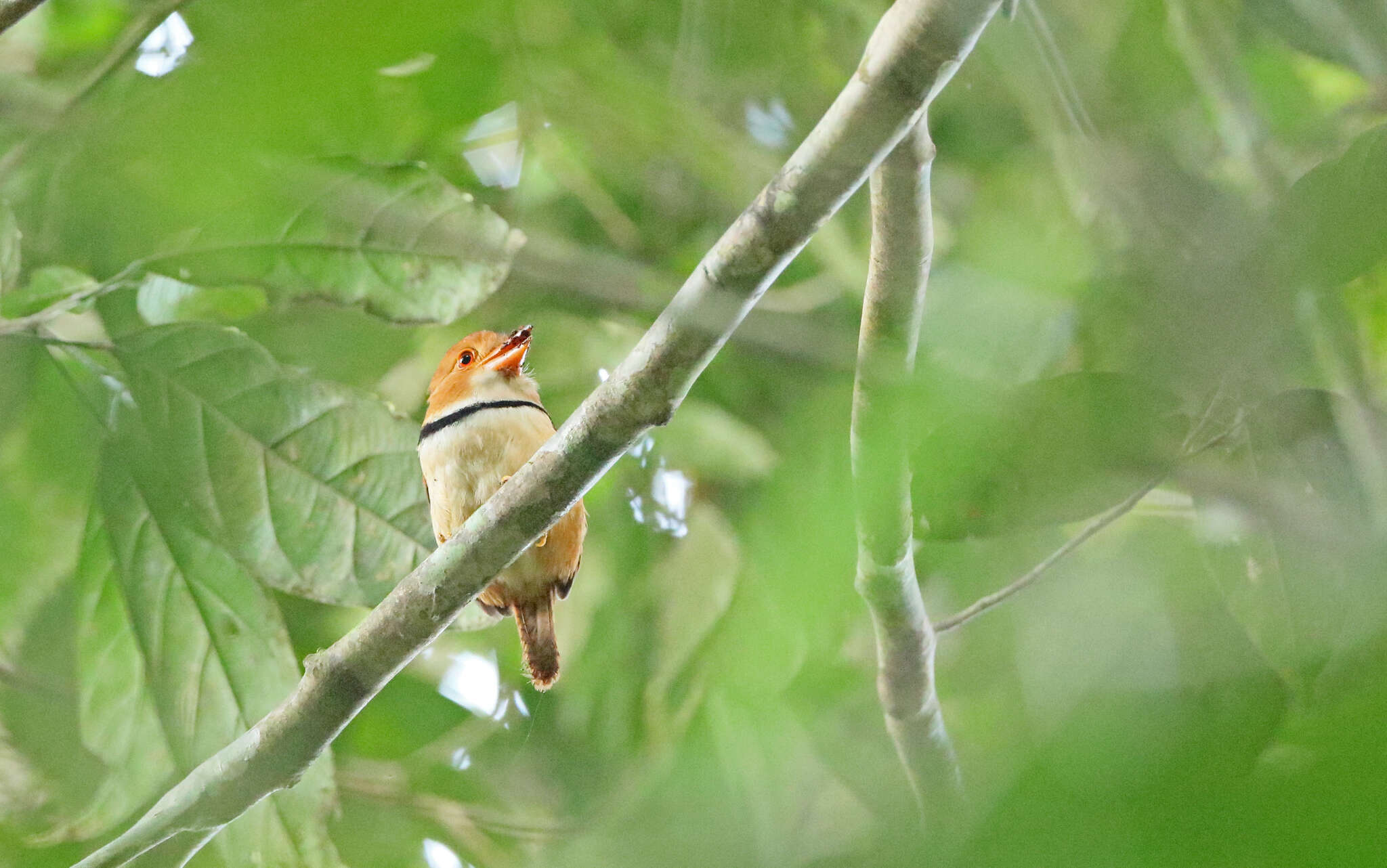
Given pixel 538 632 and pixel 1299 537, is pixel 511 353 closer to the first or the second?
pixel 538 632

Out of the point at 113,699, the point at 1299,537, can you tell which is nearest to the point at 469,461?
the point at 113,699

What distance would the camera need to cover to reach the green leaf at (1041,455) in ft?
3.05

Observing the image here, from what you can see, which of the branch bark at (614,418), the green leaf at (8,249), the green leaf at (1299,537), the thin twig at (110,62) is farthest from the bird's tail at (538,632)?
the green leaf at (1299,537)

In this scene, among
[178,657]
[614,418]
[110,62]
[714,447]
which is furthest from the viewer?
[714,447]

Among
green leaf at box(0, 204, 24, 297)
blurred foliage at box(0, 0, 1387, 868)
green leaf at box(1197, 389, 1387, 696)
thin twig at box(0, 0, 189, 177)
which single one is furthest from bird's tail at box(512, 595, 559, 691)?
green leaf at box(1197, 389, 1387, 696)

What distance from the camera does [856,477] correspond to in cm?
95

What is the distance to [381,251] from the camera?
73.4 inches

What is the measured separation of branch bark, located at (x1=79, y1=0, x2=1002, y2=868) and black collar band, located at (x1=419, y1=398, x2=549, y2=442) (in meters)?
0.69

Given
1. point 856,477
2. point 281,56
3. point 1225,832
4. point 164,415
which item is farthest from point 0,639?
point 1225,832

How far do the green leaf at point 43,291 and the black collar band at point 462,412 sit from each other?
0.65 metres

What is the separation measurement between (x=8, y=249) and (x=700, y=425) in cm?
112

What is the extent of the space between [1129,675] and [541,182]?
91.3 inches

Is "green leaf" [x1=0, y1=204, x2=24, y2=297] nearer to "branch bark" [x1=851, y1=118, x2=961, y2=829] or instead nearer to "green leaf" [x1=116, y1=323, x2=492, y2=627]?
"green leaf" [x1=116, y1=323, x2=492, y2=627]

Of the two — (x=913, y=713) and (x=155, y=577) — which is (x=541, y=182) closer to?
(x=155, y=577)
